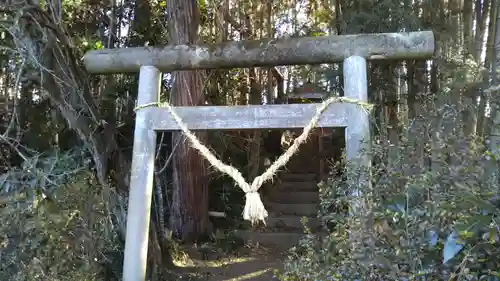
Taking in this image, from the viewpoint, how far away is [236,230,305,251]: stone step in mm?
5543

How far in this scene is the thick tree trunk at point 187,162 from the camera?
4.57 m

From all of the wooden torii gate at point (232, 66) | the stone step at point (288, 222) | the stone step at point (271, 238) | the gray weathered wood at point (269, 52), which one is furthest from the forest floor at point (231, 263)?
the gray weathered wood at point (269, 52)

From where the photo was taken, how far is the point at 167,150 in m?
5.36

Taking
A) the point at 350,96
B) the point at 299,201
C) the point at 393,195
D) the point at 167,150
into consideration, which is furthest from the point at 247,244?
the point at 393,195

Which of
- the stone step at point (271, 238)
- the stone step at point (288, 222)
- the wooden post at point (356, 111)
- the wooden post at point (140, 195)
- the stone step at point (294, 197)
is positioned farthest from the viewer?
the stone step at point (294, 197)

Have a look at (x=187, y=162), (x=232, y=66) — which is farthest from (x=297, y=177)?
(x=232, y=66)

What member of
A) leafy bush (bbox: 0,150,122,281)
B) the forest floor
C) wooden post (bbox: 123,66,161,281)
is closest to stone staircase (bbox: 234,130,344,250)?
the forest floor

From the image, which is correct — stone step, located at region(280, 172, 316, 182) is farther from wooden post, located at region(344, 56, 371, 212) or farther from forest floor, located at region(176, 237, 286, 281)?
wooden post, located at region(344, 56, 371, 212)

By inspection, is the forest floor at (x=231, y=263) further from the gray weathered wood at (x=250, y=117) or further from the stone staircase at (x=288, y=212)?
the gray weathered wood at (x=250, y=117)

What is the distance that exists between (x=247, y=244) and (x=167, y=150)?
56.7 inches

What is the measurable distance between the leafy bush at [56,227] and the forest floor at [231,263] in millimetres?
1084

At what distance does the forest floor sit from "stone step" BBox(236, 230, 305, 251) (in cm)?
17

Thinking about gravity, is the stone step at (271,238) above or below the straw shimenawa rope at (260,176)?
below

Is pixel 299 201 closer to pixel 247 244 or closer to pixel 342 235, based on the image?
pixel 247 244
